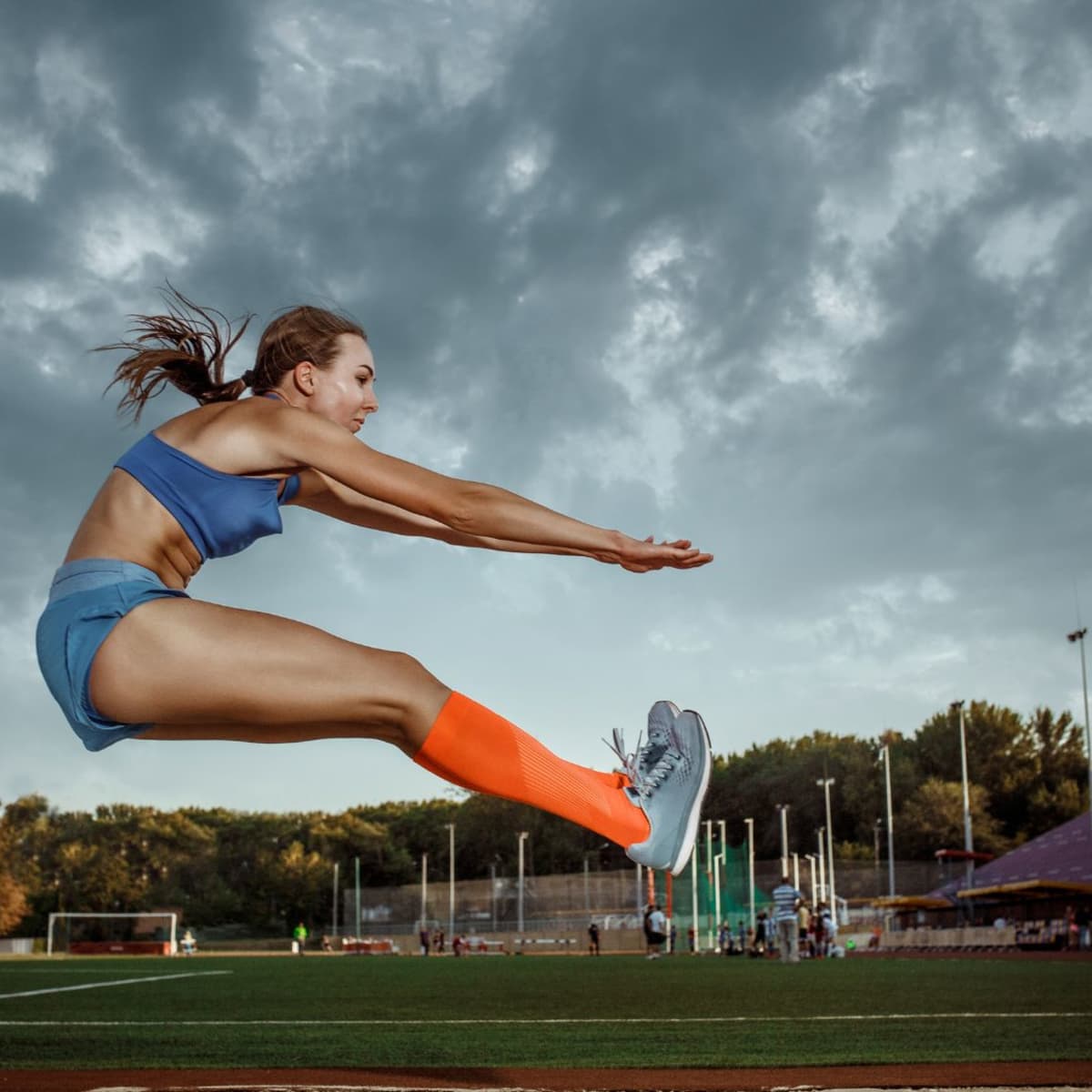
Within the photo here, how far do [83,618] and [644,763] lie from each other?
198 cm

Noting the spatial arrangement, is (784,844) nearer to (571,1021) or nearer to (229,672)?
(571,1021)

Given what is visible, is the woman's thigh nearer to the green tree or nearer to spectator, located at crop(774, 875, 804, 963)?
spectator, located at crop(774, 875, 804, 963)

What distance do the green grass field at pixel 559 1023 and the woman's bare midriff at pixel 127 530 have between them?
3.93 meters

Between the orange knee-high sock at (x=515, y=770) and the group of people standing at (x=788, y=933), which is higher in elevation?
the orange knee-high sock at (x=515, y=770)

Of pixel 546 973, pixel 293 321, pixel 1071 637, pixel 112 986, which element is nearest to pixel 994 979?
pixel 546 973

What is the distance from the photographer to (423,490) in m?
3.15

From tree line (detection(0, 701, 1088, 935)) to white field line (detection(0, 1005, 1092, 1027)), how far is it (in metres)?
68.5

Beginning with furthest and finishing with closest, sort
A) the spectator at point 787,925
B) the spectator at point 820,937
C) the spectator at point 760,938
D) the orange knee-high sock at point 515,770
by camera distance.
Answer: the spectator at point 760,938 < the spectator at point 820,937 < the spectator at point 787,925 < the orange knee-high sock at point 515,770

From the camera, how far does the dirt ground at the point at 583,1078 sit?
439cm

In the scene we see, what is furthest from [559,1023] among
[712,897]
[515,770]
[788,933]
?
[712,897]

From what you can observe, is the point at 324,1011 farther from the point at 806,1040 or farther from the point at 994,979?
the point at 994,979

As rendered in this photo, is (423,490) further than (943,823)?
No

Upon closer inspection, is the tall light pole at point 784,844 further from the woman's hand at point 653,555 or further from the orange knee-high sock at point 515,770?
the woman's hand at point 653,555

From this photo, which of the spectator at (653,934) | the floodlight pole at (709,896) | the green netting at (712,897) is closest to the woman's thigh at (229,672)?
the spectator at (653,934)
